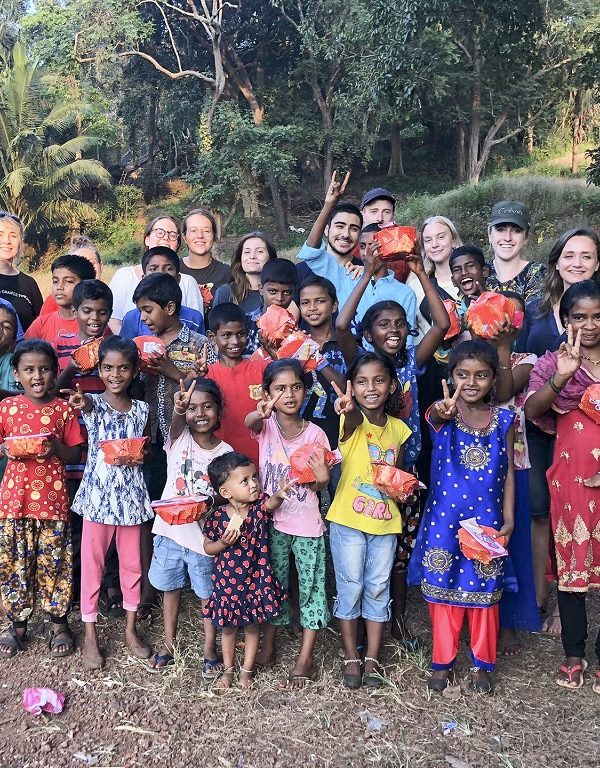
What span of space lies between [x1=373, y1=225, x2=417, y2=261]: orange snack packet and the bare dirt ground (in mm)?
2037

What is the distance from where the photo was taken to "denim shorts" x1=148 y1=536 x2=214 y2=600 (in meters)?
3.27

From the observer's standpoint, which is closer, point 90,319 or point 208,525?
point 208,525

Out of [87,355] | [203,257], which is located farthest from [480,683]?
[203,257]

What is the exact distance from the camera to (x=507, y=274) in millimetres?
3965

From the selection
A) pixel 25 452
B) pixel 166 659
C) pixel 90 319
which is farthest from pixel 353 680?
pixel 90 319

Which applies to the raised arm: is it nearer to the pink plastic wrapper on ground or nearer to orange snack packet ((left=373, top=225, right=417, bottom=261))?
orange snack packet ((left=373, top=225, right=417, bottom=261))

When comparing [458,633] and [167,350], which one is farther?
[167,350]

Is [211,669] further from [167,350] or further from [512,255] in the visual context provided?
[512,255]

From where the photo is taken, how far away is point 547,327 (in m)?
3.54

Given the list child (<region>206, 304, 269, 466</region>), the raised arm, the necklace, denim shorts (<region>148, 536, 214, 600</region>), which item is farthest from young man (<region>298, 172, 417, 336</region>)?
denim shorts (<region>148, 536, 214, 600</region>)

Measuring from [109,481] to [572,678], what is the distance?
2.48 m

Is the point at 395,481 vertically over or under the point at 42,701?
over

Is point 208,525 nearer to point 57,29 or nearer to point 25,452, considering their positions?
point 25,452

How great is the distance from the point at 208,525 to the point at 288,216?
71.2ft
